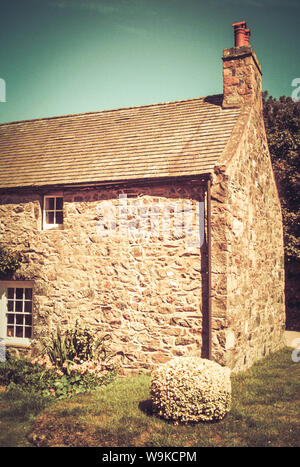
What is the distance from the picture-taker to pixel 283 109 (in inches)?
878

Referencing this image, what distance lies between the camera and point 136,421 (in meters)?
6.19

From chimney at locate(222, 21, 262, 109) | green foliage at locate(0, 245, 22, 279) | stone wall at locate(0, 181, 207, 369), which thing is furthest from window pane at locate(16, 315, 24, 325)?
chimney at locate(222, 21, 262, 109)

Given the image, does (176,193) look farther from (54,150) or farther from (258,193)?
(54,150)

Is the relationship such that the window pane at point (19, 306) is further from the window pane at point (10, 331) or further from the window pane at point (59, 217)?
the window pane at point (59, 217)

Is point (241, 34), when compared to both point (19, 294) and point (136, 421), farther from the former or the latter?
point (136, 421)

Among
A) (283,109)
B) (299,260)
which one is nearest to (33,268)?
(299,260)

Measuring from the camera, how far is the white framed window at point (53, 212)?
1057 cm

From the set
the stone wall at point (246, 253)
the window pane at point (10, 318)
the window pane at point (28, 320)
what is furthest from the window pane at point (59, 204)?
the stone wall at point (246, 253)

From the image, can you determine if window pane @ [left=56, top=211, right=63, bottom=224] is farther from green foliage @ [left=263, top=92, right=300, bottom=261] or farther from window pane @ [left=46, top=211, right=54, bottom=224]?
green foliage @ [left=263, top=92, right=300, bottom=261]

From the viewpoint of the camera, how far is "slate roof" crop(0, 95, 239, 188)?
380 inches

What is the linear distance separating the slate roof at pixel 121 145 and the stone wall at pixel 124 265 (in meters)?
0.59

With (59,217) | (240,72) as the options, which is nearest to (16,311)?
(59,217)
